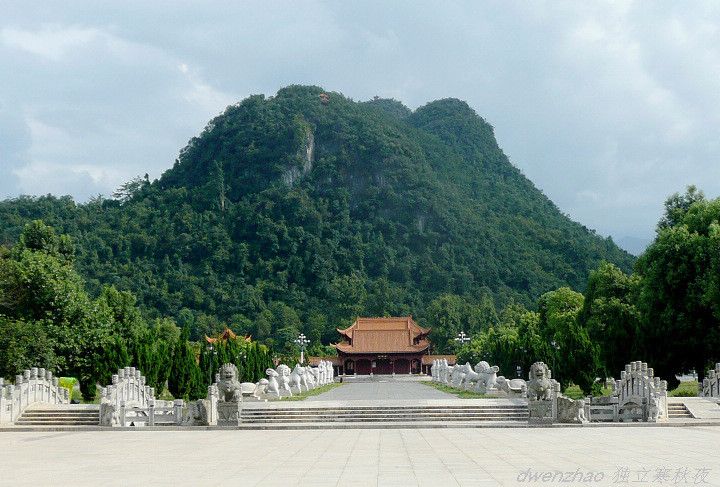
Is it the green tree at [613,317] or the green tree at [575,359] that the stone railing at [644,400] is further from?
the green tree at [613,317]

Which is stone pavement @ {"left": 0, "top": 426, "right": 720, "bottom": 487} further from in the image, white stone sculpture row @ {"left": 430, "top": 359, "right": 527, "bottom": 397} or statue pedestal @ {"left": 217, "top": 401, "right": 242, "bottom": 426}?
white stone sculpture row @ {"left": 430, "top": 359, "right": 527, "bottom": 397}

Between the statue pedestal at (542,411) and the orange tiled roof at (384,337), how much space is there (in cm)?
5256

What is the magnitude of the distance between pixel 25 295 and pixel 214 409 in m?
13.8

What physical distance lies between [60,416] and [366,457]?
11649 mm

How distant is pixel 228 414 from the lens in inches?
816

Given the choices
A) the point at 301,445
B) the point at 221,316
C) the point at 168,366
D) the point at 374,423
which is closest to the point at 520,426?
the point at 374,423

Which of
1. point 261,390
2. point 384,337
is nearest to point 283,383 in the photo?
point 261,390

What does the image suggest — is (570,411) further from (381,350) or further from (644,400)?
(381,350)

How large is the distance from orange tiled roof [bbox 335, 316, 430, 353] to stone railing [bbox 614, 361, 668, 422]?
50.9 meters

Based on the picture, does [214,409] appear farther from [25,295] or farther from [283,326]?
[283,326]

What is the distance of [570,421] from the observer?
2016cm

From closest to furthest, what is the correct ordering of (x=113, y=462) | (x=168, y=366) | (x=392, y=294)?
(x=113, y=462) < (x=168, y=366) < (x=392, y=294)

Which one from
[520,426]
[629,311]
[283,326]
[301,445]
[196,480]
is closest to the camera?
[196,480]

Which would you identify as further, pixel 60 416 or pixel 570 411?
pixel 60 416
